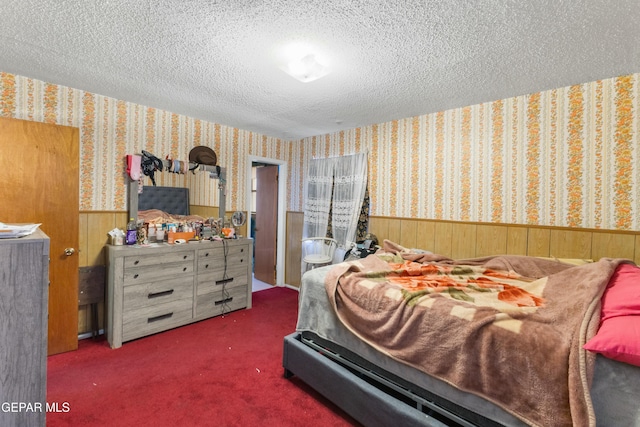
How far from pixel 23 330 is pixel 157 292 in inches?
80.5

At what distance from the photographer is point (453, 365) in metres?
1.42

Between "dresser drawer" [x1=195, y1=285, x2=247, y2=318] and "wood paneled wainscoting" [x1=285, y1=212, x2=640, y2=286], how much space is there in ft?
6.13

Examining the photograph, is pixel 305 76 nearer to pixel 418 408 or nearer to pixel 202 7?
pixel 202 7

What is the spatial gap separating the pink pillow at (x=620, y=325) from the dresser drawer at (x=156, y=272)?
125 inches

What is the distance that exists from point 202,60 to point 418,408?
2.66 meters

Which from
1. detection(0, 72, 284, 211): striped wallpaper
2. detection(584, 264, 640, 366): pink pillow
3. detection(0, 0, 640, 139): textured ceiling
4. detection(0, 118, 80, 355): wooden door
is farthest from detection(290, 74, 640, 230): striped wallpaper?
detection(0, 118, 80, 355): wooden door

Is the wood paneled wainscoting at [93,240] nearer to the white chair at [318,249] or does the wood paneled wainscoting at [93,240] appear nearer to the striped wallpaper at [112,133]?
the striped wallpaper at [112,133]

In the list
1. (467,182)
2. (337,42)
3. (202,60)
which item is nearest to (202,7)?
(202,60)

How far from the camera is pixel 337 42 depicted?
6.29 ft

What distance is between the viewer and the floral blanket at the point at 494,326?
116 centimetres

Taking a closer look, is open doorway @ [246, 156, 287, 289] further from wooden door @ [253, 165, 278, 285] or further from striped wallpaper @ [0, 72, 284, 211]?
striped wallpaper @ [0, 72, 284, 211]

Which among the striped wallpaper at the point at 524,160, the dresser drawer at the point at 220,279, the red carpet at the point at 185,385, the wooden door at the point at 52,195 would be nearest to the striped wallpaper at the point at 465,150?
the striped wallpaper at the point at 524,160

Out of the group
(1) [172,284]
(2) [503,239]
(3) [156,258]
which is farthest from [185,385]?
(2) [503,239]

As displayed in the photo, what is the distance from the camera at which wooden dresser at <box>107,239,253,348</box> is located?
8.87ft
